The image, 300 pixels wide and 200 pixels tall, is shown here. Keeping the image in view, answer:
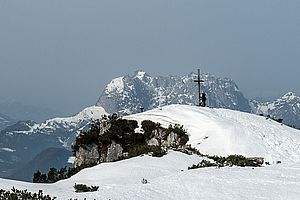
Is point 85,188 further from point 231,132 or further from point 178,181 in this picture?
point 231,132

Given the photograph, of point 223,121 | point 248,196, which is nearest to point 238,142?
point 223,121

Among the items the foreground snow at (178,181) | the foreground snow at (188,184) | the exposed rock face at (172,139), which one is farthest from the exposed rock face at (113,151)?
the foreground snow at (188,184)

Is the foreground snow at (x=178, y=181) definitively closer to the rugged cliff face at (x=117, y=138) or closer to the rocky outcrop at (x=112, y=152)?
the rugged cliff face at (x=117, y=138)

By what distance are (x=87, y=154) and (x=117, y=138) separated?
8.36ft

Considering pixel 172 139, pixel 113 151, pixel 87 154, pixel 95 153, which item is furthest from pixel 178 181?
pixel 87 154

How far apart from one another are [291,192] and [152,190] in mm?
4042

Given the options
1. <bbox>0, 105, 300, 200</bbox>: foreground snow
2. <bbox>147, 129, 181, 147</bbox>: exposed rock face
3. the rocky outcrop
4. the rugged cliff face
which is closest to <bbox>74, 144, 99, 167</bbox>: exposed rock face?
the rugged cliff face

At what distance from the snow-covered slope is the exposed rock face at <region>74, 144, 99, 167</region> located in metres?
5.79

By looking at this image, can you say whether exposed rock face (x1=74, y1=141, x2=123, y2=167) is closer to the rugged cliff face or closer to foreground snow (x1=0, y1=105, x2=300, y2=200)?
the rugged cliff face

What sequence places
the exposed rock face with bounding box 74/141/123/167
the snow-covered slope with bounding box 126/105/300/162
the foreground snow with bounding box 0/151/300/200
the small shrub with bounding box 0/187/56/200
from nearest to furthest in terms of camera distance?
the small shrub with bounding box 0/187/56/200
the foreground snow with bounding box 0/151/300/200
the exposed rock face with bounding box 74/141/123/167
the snow-covered slope with bounding box 126/105/300/162

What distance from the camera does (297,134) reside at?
4281 centimetres

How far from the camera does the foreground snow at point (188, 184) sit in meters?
14.3

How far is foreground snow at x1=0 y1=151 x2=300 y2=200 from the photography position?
14305 millimetres

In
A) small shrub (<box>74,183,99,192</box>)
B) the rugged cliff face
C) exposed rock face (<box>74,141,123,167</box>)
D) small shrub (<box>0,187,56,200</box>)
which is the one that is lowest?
small shrub (<box>0,187,56,200</box>)
